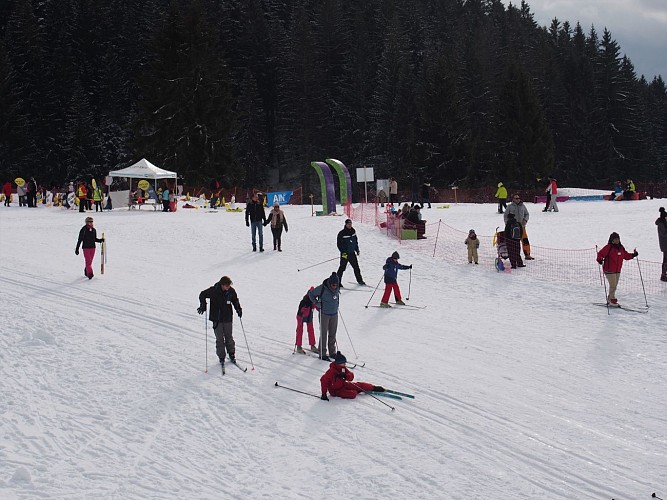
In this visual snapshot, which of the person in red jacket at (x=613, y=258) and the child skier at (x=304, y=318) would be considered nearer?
the child skier at (x=304, y=318)

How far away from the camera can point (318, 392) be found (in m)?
10.4

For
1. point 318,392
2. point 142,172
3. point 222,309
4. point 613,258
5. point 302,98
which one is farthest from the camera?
point 302,98

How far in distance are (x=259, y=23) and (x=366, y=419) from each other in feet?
233

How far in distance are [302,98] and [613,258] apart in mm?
55505

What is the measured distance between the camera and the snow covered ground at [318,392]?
307 inches

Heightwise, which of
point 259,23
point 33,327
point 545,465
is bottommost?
point 545,465

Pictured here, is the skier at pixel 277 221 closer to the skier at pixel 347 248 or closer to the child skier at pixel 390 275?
the skier at pixel 347 248

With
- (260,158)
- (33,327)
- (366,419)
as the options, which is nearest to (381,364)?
(366,419)

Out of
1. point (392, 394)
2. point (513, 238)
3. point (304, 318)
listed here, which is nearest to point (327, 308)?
point (304, 318)

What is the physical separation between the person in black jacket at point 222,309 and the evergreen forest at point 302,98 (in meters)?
40.4

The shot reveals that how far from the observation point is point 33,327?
43.2 ft

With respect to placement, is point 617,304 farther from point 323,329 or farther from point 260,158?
point 260,158

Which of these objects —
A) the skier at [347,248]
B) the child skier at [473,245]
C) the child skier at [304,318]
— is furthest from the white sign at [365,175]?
the child skier at [304,318]

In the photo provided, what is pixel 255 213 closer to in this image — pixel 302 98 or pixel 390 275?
pixel 390 275
